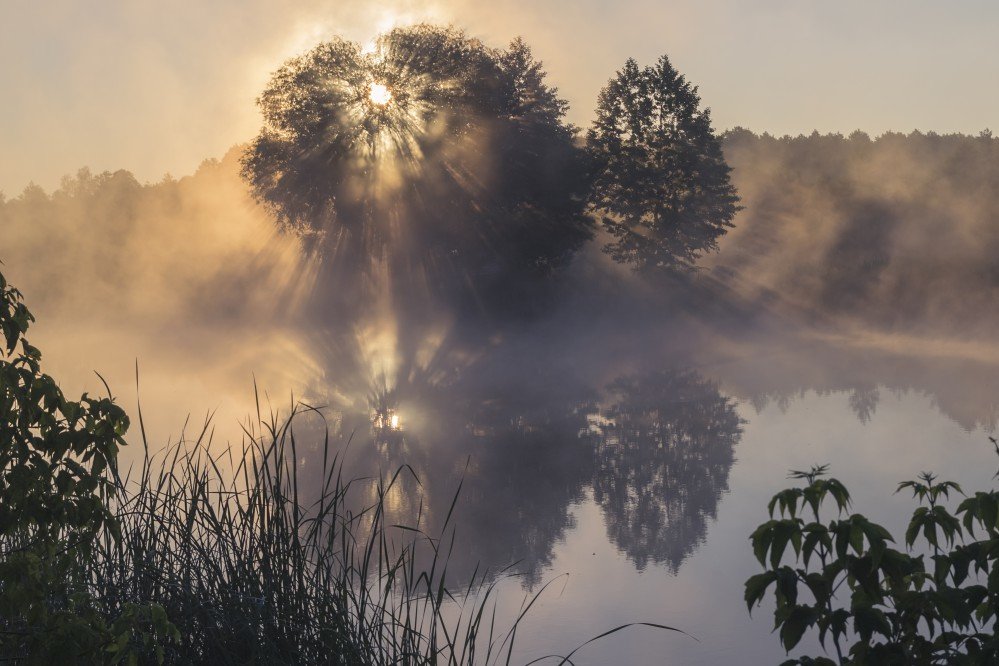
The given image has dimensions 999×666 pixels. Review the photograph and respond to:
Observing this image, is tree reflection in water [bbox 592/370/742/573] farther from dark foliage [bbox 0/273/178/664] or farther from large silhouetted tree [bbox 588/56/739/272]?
large silhouetted tree [bbox 588/56/739/272]

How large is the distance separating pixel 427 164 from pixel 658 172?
10104 mm

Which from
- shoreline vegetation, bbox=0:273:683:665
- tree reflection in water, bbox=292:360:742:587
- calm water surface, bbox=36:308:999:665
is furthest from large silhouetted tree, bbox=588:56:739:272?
shoreline vegetation, bbox=0:273:683:665

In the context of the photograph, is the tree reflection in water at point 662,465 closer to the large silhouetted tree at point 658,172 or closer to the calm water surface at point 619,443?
the calm water surface at point 619,443

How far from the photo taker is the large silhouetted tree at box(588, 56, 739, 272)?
128 feet

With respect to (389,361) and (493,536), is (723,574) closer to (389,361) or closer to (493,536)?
(493,536)

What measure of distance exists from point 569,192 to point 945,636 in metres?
32.6

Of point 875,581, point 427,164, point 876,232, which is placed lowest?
point 875,581

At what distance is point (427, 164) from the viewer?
34.2 meters

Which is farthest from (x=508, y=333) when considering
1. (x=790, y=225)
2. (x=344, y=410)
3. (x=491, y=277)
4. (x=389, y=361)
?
(x=790, y=225)

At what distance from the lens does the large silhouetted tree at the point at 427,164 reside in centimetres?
3428

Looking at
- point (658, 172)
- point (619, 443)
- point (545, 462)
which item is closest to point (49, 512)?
point (545, 462)

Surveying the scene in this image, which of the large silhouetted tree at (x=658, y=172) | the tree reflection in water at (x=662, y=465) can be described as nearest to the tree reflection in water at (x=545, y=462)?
the tree reflection in water at (x=662, y=465)

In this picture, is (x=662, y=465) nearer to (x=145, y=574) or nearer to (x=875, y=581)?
(x=145, y=574)

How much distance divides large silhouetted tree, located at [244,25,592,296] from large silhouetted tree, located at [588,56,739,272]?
3.97 m
